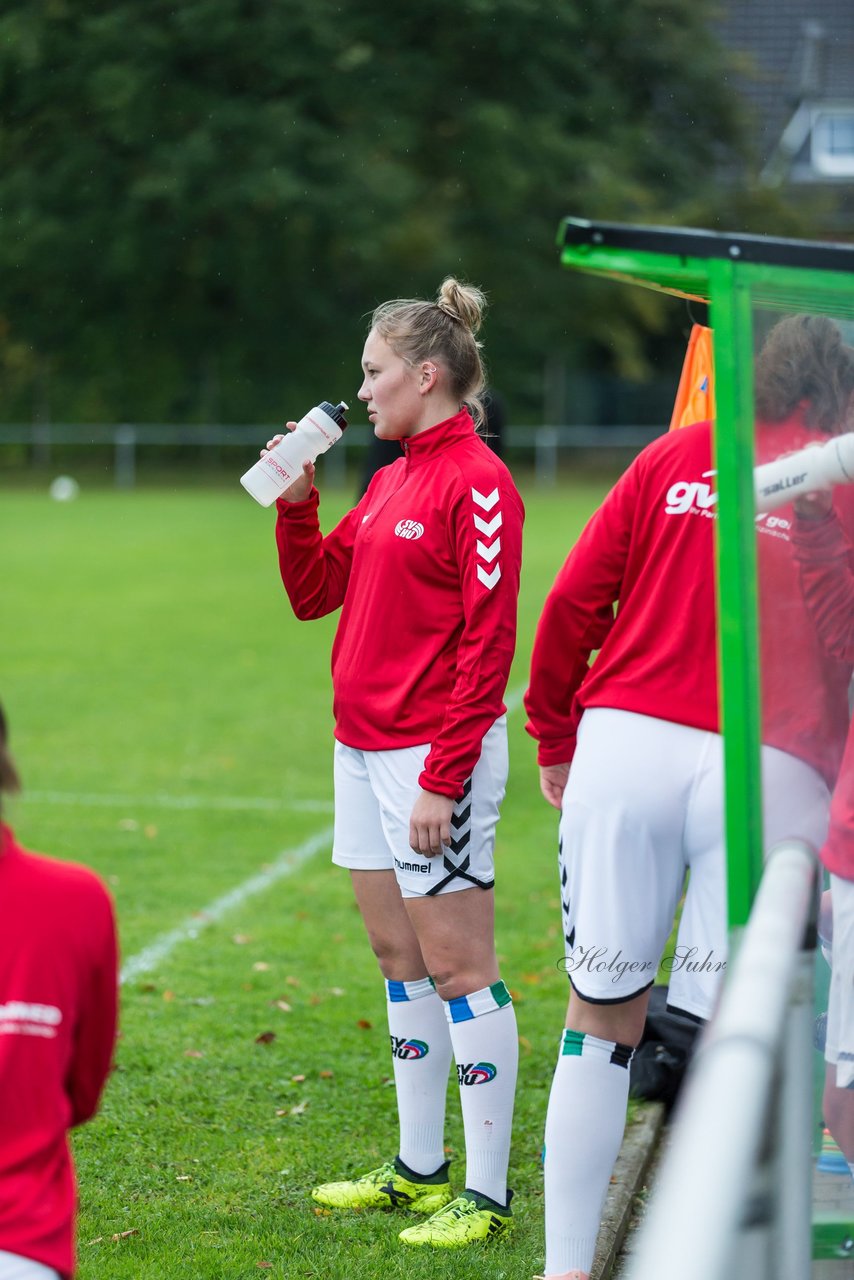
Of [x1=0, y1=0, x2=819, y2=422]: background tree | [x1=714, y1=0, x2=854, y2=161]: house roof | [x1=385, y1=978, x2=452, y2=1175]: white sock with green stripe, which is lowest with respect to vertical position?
[x1=385, y1=978, x2=452, y2=1175]: white sock with green stripe

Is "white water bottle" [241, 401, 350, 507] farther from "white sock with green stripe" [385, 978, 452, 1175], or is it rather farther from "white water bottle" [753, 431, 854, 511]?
"white water bottle" [753, 431, 854, 511]

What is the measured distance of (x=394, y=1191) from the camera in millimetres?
3711

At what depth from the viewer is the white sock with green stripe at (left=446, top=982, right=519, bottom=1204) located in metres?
3.47

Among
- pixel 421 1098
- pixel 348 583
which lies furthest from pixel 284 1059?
pixel 348 583

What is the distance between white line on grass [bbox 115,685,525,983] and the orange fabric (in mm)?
2854

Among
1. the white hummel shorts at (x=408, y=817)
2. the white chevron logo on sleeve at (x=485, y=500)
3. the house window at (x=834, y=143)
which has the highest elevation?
the house window at (x=834, y=143)

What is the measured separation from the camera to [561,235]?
214 cm

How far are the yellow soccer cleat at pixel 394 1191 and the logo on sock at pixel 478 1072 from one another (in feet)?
1.25

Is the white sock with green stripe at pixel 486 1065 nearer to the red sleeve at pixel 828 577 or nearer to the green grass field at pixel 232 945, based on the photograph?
the green grass field at pixel 232 945

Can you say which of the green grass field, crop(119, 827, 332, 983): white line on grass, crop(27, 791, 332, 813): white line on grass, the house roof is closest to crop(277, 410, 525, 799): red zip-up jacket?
the green grass field

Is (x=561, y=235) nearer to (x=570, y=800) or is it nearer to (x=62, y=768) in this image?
(x=570, y=800)

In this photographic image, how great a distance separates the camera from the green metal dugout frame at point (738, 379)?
2111 millimetres

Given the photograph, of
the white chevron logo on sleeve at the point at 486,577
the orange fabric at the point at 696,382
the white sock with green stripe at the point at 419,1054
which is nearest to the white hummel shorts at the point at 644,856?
the white chevron logo on sleeve at the point at 486,577

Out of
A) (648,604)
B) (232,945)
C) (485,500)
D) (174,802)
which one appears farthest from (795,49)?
(648,604)
